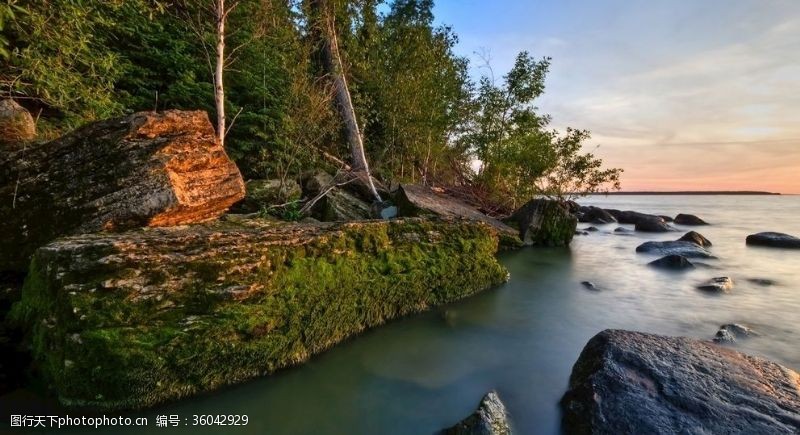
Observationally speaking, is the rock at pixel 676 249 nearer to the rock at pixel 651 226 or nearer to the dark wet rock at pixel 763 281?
the dark wet rock at pixel 763 281

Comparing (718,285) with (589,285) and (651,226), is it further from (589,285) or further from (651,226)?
(651,226)

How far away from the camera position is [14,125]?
5.70 m

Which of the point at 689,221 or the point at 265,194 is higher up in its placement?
the point at 265,194

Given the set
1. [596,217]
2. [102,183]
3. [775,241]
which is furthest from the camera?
[596,217]

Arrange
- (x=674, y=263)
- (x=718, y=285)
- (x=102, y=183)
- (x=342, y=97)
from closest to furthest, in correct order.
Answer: (x=102, y=183) → (x=718, y=285) → (x=674, y=263) → (x=342, y=97)

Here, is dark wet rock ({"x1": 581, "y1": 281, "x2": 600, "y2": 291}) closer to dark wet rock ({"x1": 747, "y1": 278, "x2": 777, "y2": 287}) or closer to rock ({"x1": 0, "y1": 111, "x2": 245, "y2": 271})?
dark wet rock ({"x1": 747, "y1": 278, "x2": 777, "y2": 287})

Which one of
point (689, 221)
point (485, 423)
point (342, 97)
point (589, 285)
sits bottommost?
point (589, 285)

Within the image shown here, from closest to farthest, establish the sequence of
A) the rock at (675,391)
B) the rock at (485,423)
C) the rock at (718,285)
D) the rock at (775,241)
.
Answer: the rock at (675,391) < the rock at (485,423) < the rock at (718,285) < the rock at (775,241)

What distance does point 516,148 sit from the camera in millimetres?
16938

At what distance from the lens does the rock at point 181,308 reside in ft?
10.7

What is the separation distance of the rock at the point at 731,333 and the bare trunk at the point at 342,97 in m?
9.12

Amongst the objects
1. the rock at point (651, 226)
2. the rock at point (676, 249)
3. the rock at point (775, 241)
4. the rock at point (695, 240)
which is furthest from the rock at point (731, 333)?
the rock at point (651, 226)

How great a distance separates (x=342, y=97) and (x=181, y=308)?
11.1 meters

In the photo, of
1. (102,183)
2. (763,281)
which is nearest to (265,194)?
(102,183)
